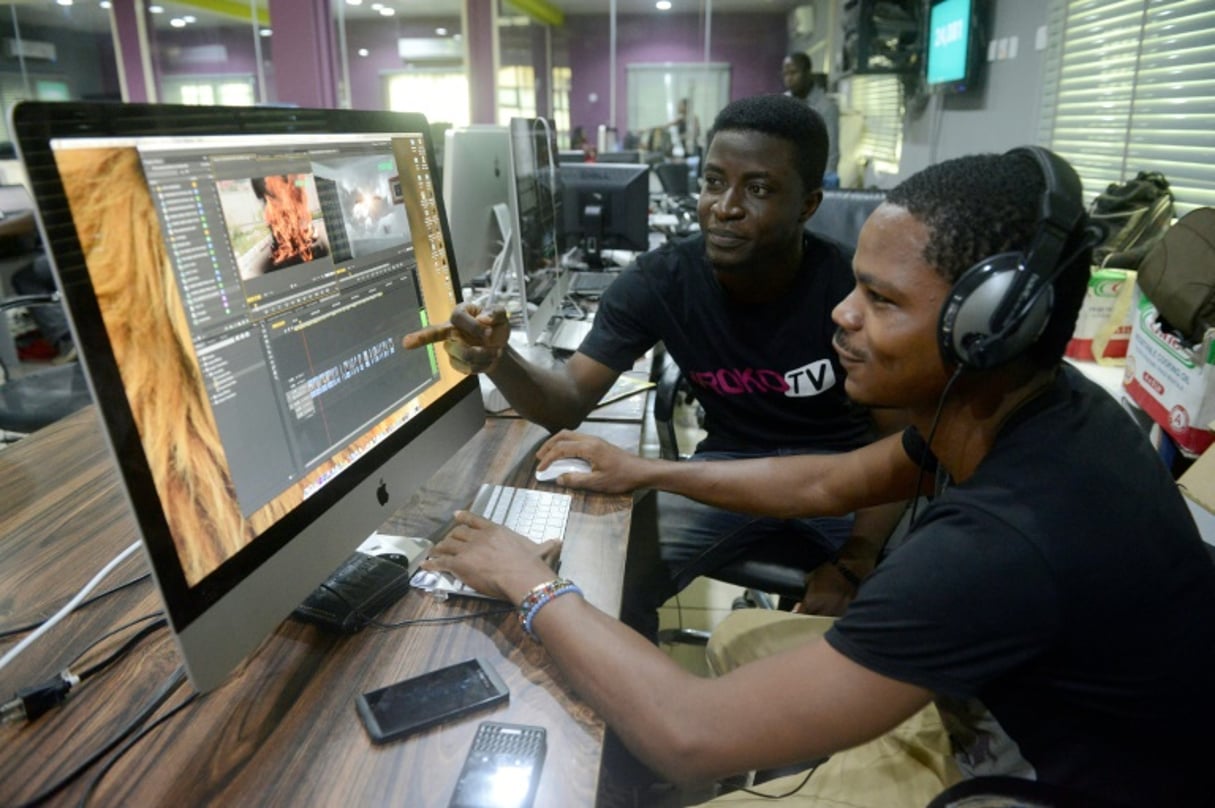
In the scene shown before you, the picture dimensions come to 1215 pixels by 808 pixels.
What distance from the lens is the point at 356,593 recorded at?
924 millimetres

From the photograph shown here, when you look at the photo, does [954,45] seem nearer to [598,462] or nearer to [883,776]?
[598,462]

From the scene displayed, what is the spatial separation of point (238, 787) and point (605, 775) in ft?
2.56

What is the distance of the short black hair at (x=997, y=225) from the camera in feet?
2.49

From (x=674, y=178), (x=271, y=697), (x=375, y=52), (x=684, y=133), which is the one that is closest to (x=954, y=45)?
(x=674, y=178)

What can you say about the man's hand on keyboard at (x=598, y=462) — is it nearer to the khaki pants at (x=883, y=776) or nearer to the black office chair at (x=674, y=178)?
the khaki pants at (x=883, y=776)

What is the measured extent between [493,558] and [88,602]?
0.49 metres

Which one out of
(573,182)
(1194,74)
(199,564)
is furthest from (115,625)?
(1194,74)

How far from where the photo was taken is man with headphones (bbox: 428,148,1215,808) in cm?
69

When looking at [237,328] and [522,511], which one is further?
[522,511]

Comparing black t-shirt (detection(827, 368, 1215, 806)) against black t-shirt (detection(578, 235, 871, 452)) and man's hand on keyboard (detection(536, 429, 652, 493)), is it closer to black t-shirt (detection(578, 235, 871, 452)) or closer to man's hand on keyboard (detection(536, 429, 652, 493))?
man's hand on keyboard (detection(536, 429, 652, 493))

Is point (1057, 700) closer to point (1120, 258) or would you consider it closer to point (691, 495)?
point (691, 495)

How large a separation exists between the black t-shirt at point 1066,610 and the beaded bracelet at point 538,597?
0.97 ft

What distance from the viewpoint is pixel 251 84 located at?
796 cm

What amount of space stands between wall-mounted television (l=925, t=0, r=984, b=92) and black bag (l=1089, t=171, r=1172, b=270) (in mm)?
1906
